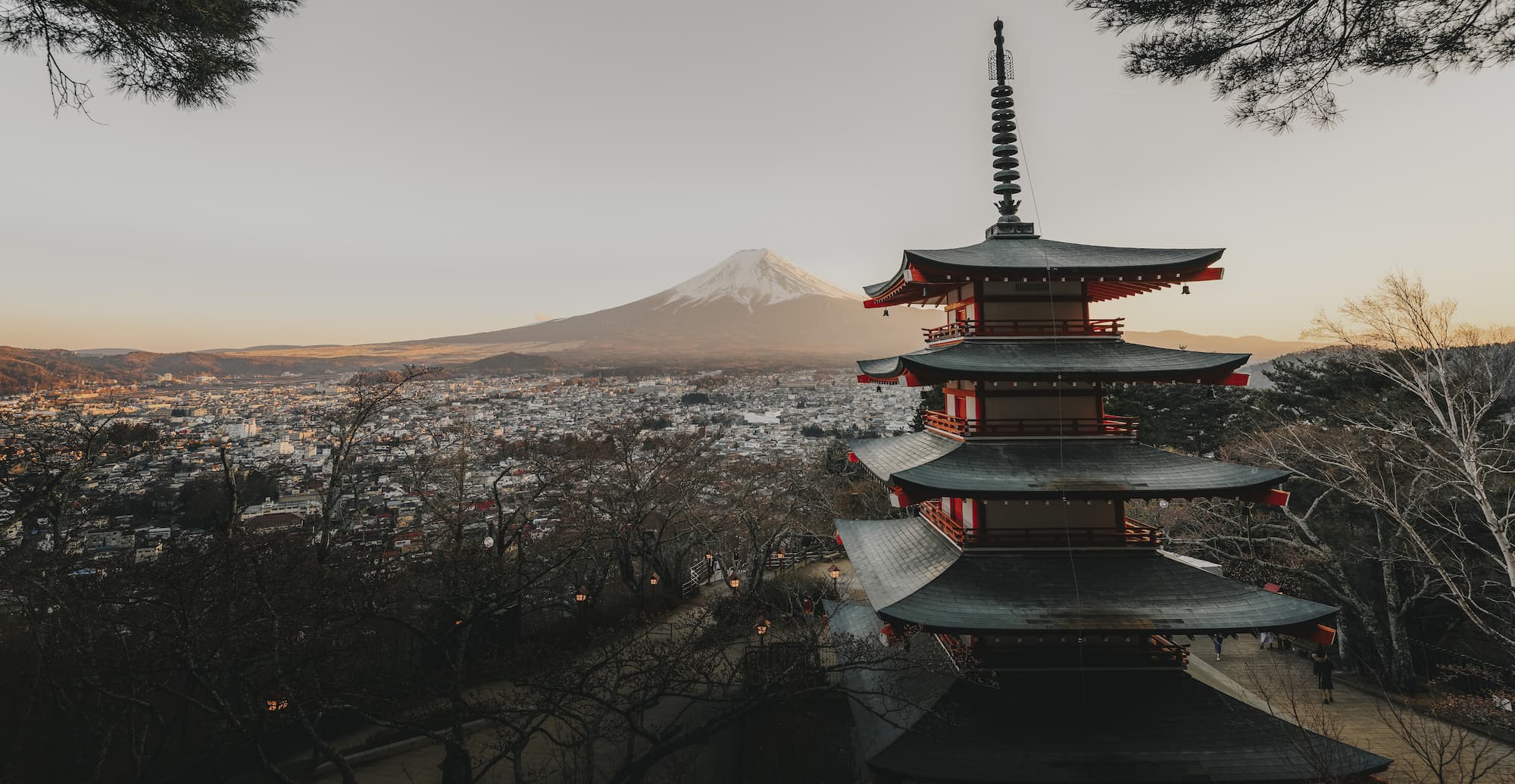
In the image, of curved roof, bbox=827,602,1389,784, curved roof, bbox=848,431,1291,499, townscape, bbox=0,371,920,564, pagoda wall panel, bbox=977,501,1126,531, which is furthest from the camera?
townscape, bbox=0,371,920,564

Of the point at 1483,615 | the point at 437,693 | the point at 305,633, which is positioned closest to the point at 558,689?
the point at 437,693

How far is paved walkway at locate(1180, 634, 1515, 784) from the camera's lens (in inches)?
340

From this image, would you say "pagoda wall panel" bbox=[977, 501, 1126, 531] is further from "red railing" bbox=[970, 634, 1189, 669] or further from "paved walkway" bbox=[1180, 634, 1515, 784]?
"paved walkway" bbox=[1180, 634, 1515, 784]

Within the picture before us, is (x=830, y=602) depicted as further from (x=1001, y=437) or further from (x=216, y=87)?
(x=216, y=87)

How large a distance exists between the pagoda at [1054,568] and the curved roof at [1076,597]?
29 millimetres

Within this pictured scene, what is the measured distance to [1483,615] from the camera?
13.6 m

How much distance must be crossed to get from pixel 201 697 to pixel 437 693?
680 cm

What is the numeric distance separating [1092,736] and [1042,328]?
5804 mm

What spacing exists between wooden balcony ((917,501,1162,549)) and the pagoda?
2 cm

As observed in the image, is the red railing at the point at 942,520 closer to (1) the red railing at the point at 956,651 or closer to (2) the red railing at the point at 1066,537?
(2) the red railing at the point at 1066,537

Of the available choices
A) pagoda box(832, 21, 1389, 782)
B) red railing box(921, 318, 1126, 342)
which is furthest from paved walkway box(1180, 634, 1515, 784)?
red railing box(921, 318, 1126, 342)

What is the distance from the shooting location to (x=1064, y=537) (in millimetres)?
8273

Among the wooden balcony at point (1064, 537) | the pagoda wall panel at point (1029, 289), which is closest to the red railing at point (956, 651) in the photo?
the wooden balcony at point (1064, 537)

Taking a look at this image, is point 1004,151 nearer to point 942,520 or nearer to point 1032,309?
point 1032,309
